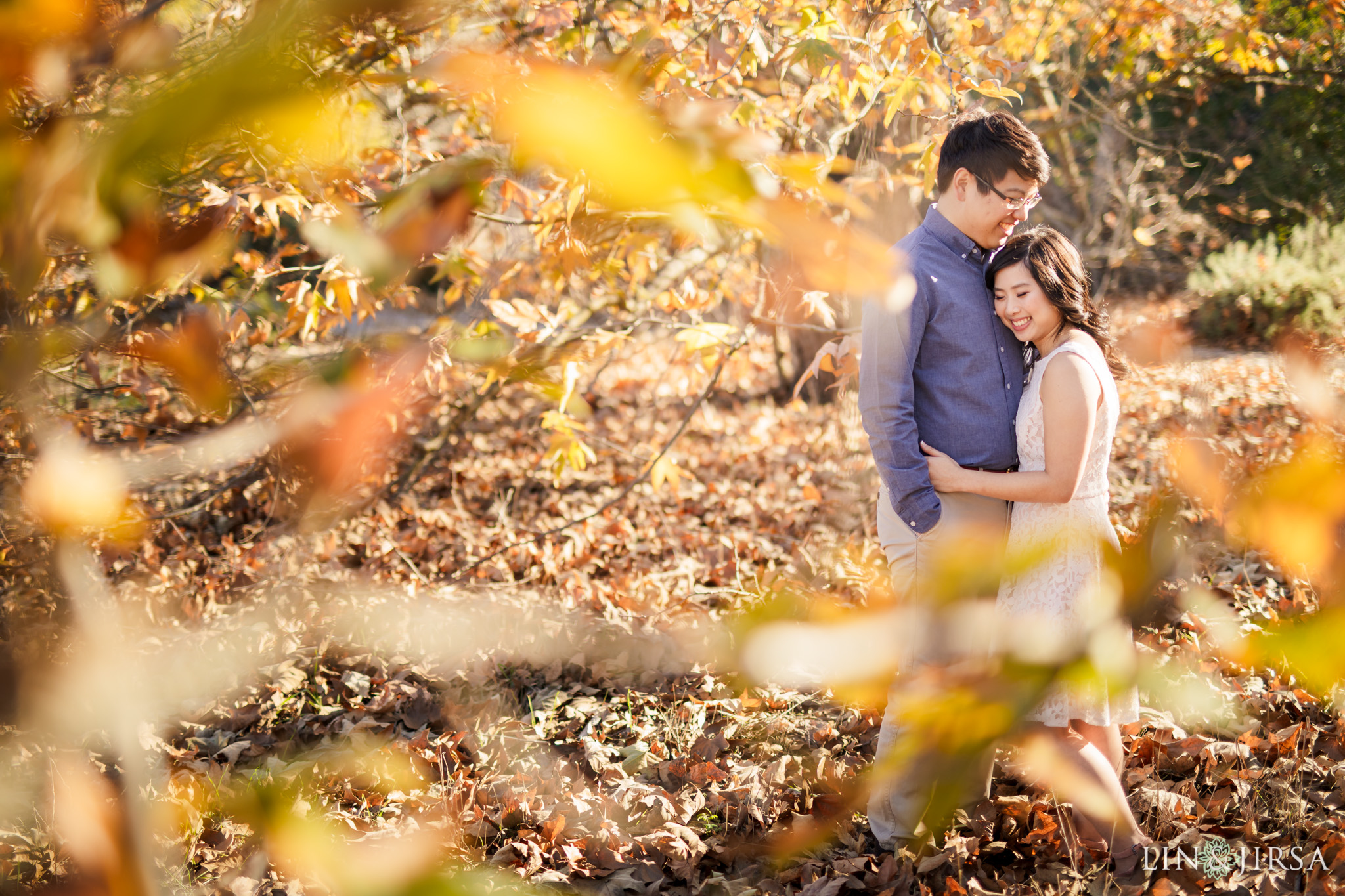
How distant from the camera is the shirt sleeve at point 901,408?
7.51 feet

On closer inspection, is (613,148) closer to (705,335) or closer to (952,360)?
(952,360)

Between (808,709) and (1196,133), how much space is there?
1348cm

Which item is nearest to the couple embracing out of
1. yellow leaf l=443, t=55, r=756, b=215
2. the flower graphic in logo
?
the flower graphic in logo

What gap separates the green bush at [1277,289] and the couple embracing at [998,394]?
25.4ft

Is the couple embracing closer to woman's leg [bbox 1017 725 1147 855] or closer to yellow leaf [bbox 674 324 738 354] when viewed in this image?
woman's leg [bbox 1017 725 1147 855]

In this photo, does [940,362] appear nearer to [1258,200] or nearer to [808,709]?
[808,709]

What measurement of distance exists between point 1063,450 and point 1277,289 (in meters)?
9.21

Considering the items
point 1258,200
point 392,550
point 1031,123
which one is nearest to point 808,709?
point 392,550

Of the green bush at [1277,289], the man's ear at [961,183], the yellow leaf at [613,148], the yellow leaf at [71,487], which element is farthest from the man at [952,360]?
the green bush at [1277,289]

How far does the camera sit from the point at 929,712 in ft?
2.23

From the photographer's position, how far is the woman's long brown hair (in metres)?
2.25

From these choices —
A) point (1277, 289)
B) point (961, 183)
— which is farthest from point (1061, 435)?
point (1277, 289)

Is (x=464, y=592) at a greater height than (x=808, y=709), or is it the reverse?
(x=808, y=709)

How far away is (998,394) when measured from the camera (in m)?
2.39
